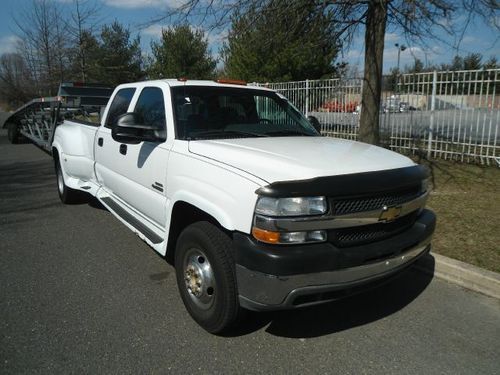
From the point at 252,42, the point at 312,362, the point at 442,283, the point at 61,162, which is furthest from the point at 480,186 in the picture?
the point at 61,162

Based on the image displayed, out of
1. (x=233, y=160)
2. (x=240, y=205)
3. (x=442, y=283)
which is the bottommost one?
(x=442, y=283)

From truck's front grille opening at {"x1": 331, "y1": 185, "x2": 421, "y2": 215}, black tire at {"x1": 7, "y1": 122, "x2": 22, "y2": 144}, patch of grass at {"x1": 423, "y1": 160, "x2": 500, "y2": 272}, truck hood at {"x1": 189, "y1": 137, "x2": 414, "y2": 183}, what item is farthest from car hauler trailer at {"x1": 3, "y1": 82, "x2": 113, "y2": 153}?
truck's front grille opening at {"x1": 331, "y1": 185, "x2": 421, "y2": 215}

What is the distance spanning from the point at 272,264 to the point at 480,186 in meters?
6.32

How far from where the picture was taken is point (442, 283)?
4.04 m

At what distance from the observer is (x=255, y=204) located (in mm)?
2551

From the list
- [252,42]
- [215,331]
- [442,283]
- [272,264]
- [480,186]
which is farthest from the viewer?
[252,42]

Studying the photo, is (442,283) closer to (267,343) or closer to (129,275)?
(267,343)

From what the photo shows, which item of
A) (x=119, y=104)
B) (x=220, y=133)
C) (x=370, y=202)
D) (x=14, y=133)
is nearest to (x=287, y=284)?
(x=370, y=202)

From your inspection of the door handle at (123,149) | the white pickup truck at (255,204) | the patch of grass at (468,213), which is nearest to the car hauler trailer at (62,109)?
the door handle at (123,149)

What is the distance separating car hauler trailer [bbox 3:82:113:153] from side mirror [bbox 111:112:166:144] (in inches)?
212

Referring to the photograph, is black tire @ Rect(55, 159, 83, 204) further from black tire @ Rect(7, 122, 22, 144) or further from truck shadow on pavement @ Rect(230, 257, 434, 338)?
black tire @ Rect(7, 122, 22, 144)

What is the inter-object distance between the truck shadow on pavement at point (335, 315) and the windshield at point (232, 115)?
5.21ft

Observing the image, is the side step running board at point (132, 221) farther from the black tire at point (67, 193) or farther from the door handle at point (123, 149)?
the black tire at point (67, 193)

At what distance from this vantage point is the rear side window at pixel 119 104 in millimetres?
4820
